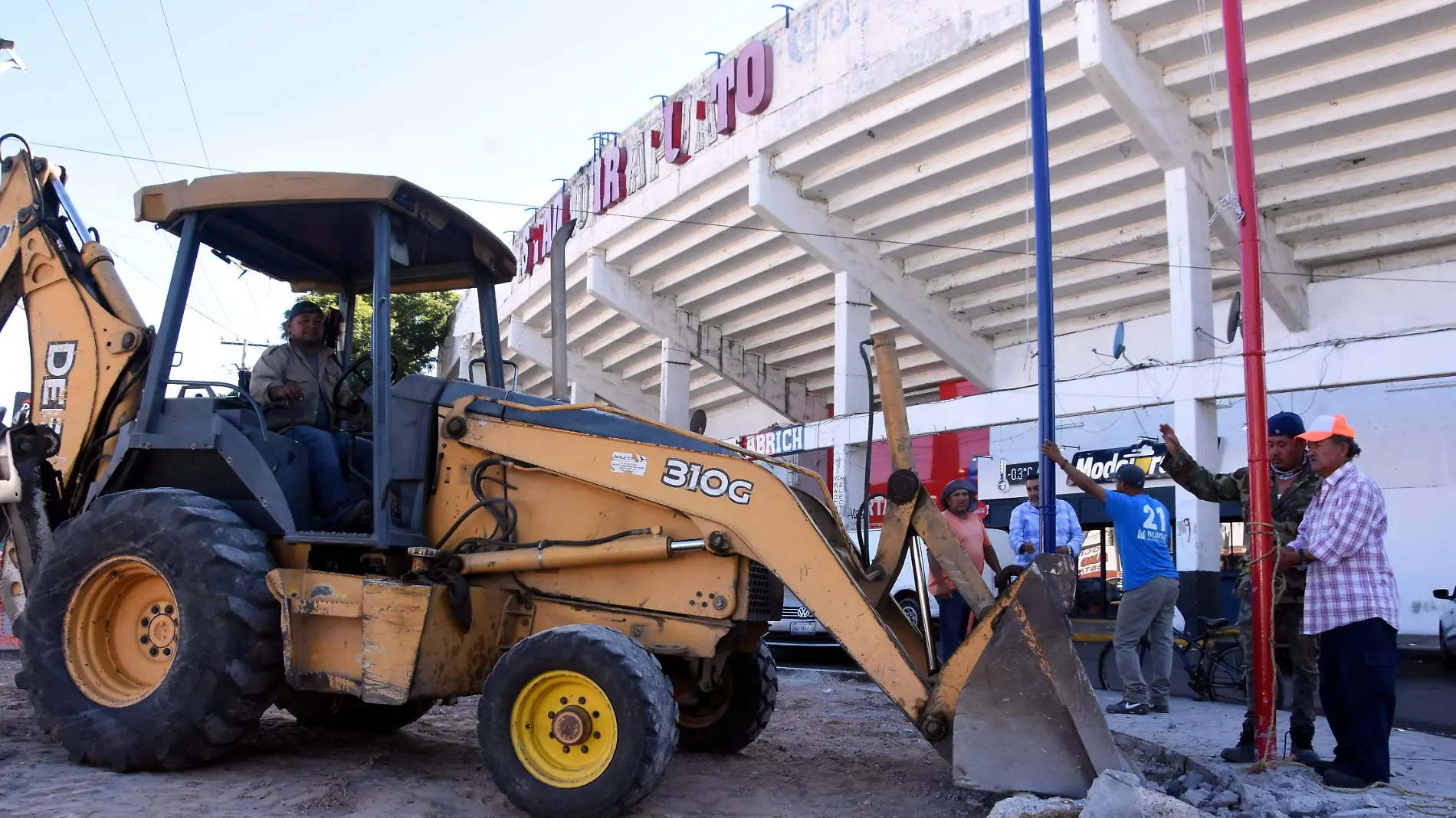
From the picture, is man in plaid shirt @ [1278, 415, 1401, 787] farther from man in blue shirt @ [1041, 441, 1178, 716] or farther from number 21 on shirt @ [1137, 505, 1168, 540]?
number 21 on shirt @ [1137, 505, 1168, 540]

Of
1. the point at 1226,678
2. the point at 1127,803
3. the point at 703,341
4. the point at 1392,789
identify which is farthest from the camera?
the point at 703,341

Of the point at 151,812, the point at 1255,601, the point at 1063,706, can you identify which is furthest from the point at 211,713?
the point at 1255,601

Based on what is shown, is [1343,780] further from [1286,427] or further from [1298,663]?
[1286,427]

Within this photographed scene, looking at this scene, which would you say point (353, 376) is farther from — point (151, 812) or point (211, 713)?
point (151, 812)

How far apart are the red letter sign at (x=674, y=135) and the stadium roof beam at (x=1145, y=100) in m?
8.12

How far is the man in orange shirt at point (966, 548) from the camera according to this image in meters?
8.14

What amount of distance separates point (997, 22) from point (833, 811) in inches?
482

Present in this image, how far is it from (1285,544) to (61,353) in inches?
249

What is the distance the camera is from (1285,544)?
18.2 feet

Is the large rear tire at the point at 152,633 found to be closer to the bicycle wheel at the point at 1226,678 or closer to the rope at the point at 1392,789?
the rope at the point at 1392,789

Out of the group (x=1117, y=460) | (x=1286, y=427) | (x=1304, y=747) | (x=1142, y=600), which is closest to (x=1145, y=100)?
(x=1117, y=460)

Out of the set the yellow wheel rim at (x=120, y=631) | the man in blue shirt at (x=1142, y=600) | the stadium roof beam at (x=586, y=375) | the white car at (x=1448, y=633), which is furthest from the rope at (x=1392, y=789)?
the stadium roof beam at (x=586, y=375)

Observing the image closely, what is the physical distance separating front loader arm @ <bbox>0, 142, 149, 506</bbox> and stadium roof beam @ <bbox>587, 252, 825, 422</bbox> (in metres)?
16.9

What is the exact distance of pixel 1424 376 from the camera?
1255 cm
